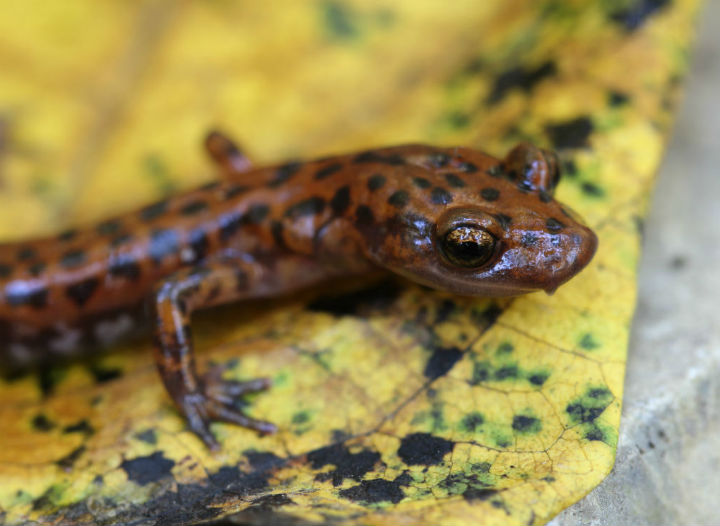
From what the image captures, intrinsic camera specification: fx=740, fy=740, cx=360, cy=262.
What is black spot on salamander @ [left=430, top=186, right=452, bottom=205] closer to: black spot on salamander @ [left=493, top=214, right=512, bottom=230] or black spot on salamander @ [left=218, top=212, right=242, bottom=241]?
black spot on salamander @ [left=493, top=214, right=512, bottom=230]

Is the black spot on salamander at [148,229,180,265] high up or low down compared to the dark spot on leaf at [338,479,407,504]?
up

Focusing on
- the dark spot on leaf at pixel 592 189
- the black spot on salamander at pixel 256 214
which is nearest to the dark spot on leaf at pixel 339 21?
the black spot on salamander at pixel 256 214

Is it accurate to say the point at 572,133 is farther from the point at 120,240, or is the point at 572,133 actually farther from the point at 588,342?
the point at 120,240

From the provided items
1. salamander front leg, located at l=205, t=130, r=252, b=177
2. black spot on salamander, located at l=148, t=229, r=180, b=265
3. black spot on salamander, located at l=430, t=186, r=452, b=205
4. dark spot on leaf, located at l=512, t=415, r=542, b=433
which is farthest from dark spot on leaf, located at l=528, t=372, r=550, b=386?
salamander front leg, located at l=205, t=130, r=252, b=177

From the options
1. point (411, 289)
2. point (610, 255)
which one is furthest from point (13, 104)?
point (610, 255)

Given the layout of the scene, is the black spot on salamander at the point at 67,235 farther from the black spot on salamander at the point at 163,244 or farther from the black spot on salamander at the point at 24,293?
the black spot on salamander at the point at 163,244
